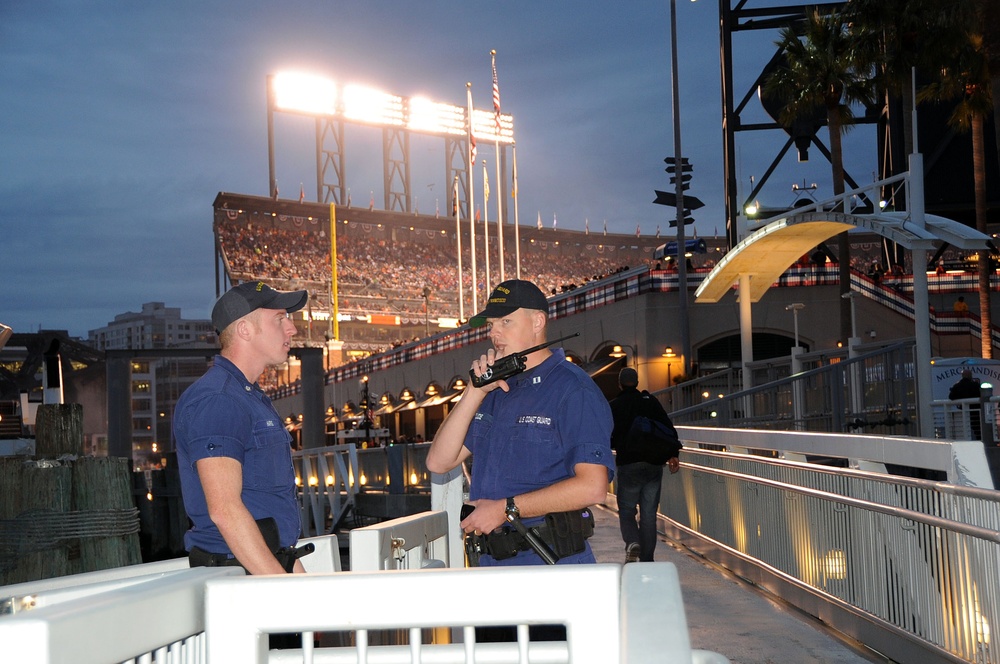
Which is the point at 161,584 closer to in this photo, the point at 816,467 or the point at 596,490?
the point at 596,490

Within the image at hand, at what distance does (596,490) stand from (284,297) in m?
1.41

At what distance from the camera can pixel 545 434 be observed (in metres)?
4.52

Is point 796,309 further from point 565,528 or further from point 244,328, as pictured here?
point 244,328

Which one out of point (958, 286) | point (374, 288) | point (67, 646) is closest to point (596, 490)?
point (67, 646)

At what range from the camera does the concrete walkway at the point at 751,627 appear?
23.5ft

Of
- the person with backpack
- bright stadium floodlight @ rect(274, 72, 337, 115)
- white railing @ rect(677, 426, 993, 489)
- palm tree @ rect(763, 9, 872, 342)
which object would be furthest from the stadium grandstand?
white railing @ rect(677, 426, 993, 489)

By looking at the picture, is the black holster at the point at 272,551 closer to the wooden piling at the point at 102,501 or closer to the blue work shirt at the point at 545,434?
Answer: the blue work shirt at the point at 545,434

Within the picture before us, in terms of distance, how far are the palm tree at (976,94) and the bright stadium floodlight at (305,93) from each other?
67.3 metres

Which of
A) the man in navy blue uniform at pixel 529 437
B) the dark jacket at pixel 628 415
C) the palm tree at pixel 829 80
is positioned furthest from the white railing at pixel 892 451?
the palm tree at pixel 829 80

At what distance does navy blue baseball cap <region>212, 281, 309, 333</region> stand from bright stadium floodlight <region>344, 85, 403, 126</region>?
98.0 metres

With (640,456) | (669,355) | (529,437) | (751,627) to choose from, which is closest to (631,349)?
(669,355)

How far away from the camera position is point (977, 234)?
18.7 meters

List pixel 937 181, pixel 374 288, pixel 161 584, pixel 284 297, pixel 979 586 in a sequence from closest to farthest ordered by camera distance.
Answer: pixel 161 584 → pixel 284 297 → pixel 979 586 → pixel 937 181 → pixel 374 288

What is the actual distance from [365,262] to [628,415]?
94.7 m
